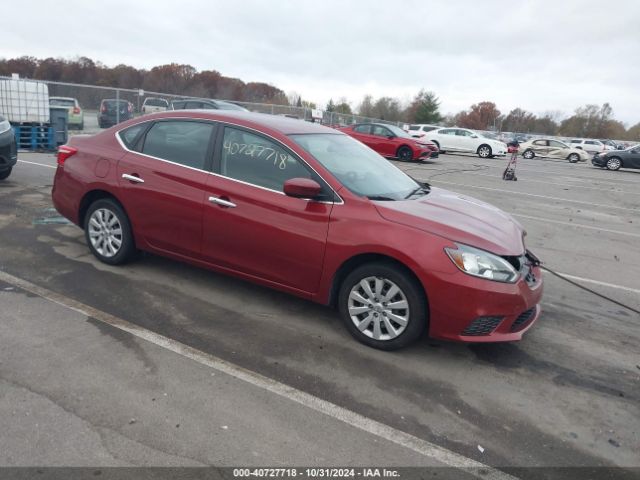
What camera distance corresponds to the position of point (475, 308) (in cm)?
351

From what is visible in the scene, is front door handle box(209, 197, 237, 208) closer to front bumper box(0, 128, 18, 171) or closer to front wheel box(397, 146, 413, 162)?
front bumper box(0, 128, 18, 171)

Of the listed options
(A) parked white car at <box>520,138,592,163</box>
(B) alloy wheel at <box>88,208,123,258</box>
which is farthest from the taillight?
(A) parked white car at <box>520,138,592,163</box>

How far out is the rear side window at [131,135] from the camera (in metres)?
4.95

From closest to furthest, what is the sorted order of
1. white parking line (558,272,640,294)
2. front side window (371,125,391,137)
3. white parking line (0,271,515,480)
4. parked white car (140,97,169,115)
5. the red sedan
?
1. white parking line (0,271,515,480)
2. the red sedan
3. white parking line (558,272,640,294)
4. front side window (371,125,391,137)
5. parked white car (140,97,169,115)

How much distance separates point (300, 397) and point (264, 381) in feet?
0.94

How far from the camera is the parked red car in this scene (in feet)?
65.0

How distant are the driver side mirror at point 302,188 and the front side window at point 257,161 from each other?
18 cm

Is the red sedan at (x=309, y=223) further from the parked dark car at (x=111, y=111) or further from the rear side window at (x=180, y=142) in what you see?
the parked dark car at (x=111, y=111)

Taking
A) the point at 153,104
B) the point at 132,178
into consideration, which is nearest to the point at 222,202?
the point at 132,178

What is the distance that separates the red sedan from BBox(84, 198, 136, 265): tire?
0.05ft

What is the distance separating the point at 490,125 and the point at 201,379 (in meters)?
101

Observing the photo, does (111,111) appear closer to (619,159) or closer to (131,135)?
(131,135)

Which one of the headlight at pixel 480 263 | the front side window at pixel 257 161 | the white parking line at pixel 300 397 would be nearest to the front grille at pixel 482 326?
the headlight at pixel 480 263

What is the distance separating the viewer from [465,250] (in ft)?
11.7
